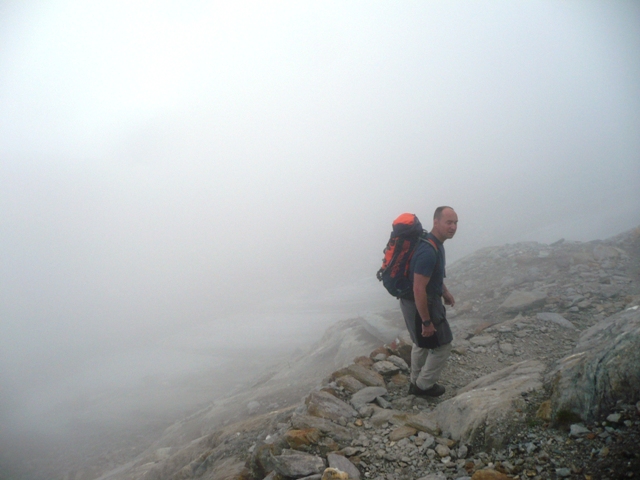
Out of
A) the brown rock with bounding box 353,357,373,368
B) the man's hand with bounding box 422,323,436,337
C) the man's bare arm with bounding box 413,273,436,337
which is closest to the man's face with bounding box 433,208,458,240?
the man's bare arm with bounding box 413,273,436,337

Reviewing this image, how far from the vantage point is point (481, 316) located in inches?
374

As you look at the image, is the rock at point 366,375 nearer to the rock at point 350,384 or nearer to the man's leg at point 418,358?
the rock at point 350,384

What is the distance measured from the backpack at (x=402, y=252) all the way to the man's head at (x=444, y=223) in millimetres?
171

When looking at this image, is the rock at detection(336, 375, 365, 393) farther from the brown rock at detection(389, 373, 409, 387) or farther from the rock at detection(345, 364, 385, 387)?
the brown rock at detection(389, 373, 409, 387)

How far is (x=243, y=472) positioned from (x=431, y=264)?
3314mm

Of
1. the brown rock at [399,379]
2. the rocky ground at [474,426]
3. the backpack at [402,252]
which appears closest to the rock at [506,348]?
the rocky ground at [474,426]

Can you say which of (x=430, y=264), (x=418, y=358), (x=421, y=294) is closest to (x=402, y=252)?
(x=430, y=264)

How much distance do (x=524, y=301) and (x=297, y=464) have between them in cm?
804

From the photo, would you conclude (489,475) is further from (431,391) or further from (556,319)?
(556,319)

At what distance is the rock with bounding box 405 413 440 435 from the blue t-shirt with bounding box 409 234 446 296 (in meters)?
1.47

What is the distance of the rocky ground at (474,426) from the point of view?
2.49 m

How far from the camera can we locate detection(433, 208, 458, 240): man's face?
3879mm

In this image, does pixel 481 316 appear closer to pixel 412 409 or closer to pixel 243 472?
pixel 412 409

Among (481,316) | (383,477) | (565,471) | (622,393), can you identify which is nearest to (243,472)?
(383,477)
